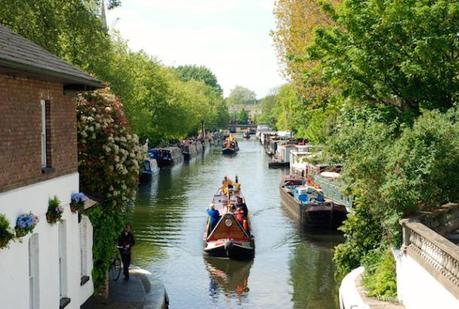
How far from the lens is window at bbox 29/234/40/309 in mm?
12609

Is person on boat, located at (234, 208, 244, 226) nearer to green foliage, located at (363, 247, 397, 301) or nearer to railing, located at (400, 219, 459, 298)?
green foliage, located at (363, 247, 397, 301)

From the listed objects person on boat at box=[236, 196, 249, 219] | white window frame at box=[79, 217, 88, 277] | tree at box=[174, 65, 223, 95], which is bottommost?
person on boat at box=[236, 196, 249, 219]

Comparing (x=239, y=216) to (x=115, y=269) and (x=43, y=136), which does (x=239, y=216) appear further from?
(x=43, y=136)

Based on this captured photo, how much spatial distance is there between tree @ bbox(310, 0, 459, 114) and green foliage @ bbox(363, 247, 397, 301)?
5.63 m

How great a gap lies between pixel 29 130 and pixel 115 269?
889cm

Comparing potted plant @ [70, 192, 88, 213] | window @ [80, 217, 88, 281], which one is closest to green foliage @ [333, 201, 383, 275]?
window @ [80, 217, 88, 281]

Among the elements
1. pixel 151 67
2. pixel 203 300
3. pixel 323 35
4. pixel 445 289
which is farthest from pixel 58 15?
pixel 151 67

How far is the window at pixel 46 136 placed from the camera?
43.9ft

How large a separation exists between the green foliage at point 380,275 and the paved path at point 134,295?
5.42 m

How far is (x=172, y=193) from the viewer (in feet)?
168

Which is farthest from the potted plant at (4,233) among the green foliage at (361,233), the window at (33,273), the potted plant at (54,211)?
the green foliage at (361,233)

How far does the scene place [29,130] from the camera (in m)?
12.3

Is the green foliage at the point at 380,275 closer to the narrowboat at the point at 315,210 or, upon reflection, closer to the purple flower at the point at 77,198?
the purple flower at the point at 77,198

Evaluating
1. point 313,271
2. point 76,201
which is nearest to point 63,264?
point 76,201
